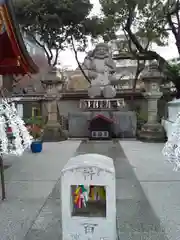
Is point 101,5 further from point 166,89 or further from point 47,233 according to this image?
point 47,233

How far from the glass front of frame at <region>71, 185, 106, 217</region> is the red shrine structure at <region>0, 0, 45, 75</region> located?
463 cm

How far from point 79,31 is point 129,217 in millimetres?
16705

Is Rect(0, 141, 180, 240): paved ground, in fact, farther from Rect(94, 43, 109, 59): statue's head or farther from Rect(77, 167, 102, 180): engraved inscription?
Rect(94, 43, 109, 59): statue's head

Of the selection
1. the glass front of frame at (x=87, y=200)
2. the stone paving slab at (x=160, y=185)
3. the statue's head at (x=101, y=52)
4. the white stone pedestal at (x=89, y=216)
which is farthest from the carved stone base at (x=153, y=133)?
the white stone pedestal at (x=89, y=216)

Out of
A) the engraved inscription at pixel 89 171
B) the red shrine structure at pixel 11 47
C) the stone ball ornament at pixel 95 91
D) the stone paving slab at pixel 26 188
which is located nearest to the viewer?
the engraved inscription at pixel 89 171

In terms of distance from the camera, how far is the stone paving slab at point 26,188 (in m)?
3.36

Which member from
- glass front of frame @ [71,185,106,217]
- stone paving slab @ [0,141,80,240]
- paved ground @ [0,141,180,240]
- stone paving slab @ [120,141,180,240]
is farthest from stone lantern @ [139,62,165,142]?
glass front of frame @ [71,185,106,217]

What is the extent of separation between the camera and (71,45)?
64.1ft

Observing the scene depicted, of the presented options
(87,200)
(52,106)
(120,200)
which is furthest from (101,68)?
(87,200)

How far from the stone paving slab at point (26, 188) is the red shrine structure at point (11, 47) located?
2541 mm

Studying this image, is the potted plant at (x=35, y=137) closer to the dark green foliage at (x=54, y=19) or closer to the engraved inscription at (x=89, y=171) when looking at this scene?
the engraved inscription at (x=89, y=171)

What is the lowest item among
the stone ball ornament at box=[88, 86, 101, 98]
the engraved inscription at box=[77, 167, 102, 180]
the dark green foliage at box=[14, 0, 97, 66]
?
the engraved inscription at box=[77, 167, 102, 180]

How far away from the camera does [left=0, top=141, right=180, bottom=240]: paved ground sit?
319 cm

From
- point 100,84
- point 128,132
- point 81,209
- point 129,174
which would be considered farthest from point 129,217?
point 100,84
